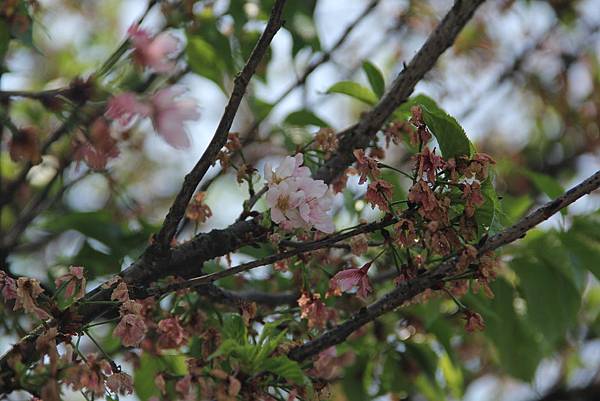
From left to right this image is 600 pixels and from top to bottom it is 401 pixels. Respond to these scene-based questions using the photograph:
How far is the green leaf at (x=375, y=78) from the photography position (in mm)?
Result: 1753

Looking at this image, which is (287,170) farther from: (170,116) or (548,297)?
(548,297)

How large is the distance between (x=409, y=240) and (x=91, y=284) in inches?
41.7

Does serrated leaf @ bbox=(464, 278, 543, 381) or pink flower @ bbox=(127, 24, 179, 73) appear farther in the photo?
serrated leaf @ bbox=(464, 278, 543, 381)

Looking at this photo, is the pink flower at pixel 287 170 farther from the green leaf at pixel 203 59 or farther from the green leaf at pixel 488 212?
the green leaf at pixel 203 59

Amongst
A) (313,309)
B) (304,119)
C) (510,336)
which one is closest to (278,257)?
(313,309)

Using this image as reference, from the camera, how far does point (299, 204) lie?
126 cm

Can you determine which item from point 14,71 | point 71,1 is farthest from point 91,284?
point 71,1

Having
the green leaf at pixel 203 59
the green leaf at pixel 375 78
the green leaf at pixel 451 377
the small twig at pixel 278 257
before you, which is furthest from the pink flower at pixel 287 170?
the green leaf at pixel 451 377

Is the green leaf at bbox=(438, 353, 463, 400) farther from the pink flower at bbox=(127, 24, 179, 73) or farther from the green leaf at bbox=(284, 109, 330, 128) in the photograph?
the pink flower at bbox=(127, 24, 179, 73)

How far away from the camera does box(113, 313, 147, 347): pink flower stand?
1.20m

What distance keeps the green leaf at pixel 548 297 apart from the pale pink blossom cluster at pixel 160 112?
3.57ft

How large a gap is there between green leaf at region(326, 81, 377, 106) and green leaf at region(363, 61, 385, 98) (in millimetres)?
14

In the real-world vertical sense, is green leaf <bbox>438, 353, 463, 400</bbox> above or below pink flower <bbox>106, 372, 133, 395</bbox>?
above

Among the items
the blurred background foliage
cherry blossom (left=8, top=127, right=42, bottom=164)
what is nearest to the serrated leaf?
the blurred background foliage
